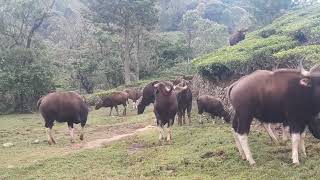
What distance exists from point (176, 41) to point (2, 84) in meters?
23.3

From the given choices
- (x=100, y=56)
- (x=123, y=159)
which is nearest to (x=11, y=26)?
(x=100, y=56)

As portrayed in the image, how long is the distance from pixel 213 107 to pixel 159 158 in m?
6.59

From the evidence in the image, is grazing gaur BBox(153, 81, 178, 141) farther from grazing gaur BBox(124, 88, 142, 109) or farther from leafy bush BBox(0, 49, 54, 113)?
leafy bush BBox(0, 49, 54, 113)

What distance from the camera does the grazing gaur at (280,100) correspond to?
10180mm

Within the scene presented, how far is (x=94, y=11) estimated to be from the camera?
45031 mm

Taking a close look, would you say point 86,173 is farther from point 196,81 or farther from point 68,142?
point 196,81

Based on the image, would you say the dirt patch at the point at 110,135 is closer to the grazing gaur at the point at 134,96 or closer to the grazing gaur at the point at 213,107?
the grazing gaur at the point at 213,107

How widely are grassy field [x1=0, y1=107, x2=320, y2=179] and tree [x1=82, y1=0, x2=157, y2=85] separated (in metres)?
24.9

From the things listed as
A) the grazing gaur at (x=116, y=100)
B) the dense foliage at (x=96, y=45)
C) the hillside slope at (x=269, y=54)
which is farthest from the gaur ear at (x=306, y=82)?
the grazing gaur at (x=116, y=100)

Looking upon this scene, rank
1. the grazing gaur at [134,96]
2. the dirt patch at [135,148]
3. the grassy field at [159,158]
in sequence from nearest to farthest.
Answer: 1. the grassy field at [159,158]
2. the dirt patch at [135,148]
3. the grazing gaur at [134,96]

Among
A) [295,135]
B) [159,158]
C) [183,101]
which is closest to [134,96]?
[183,101]

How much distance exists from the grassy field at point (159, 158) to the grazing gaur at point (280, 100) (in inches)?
19.6

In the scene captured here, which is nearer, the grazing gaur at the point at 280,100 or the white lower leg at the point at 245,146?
the grazing gaur at the point at 280,100

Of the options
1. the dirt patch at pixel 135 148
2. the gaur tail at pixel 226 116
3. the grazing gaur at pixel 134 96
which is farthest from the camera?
the grazing gaur at pixel 134 96
